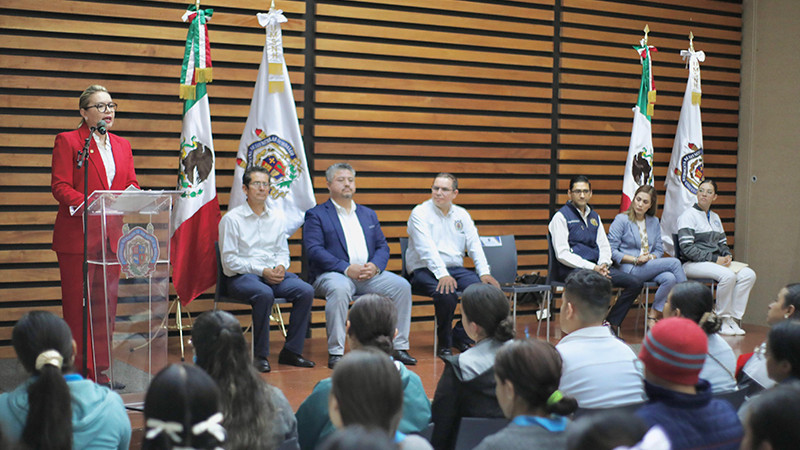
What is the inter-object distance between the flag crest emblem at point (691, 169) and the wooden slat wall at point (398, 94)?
38 centimetres

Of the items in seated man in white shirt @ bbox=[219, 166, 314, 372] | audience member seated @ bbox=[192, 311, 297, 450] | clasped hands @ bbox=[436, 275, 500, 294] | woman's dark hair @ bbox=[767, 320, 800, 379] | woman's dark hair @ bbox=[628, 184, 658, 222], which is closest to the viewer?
audience member seated @ bbox=[192, 311, 297, 450]

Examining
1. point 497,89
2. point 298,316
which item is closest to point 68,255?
point 298,316

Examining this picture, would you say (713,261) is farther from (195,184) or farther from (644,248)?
(195,184)

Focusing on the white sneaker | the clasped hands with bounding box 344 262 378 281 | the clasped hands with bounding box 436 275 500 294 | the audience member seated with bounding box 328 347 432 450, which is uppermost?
the audience member seated with bounding box 328 347 432 450

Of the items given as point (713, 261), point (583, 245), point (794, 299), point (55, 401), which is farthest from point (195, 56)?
point (713, 261)

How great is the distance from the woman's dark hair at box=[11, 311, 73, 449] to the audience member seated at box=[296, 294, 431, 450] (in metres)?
0.68

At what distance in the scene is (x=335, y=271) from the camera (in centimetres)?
520

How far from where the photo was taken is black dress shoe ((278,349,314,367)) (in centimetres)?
492

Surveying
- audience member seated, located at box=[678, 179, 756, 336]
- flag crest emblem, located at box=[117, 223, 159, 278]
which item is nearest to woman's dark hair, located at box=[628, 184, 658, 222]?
audience member seated, located at box=[678, 179, 756, 336]

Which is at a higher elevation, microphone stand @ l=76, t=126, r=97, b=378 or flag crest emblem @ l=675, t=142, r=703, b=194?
flag crest emblem @ l=675, t=142, r=703, b=194

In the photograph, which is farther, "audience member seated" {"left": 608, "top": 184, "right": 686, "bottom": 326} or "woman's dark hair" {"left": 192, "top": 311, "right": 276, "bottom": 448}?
"audience member seated" {"left": 608, "top": 184, "right": 686, "bottom": 326}

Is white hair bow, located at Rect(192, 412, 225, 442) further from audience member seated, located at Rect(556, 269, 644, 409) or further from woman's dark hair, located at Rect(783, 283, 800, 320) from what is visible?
woman's dark hair, located at Rect(783, 283, 800, 320)

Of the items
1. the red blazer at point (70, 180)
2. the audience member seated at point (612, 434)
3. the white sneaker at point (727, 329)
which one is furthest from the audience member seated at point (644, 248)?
the audience member seated at point (612, 434)

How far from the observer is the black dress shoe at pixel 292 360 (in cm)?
492
